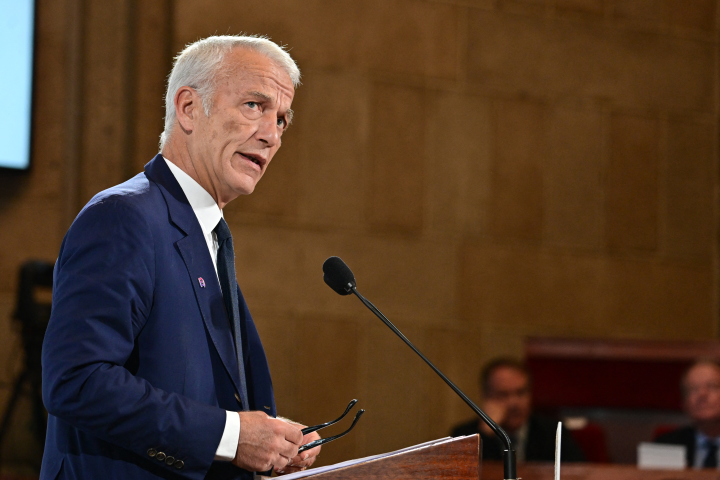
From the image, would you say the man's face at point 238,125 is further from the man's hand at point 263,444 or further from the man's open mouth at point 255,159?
the man's hand at point 263,444

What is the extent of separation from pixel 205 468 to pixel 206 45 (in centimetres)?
98

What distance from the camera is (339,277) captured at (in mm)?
2059

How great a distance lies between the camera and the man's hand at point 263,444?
5.50 ft

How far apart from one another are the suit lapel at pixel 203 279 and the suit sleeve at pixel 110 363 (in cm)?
14

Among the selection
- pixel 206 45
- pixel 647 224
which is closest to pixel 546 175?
pixel 647 224

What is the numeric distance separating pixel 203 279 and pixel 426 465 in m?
0.61

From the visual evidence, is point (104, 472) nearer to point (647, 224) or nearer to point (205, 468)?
point (205, 468)

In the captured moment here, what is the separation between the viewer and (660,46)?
637 centimetres

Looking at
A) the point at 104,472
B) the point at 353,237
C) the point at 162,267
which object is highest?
the point at 353,237

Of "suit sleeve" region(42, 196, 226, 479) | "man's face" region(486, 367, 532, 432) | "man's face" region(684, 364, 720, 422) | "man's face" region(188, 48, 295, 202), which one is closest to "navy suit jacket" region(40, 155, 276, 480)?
"suit sleeve" region(42, 196, 226, 479)

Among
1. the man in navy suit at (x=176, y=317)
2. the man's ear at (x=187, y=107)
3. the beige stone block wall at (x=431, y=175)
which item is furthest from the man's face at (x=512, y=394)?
the man's ear at (x=187, y=107)

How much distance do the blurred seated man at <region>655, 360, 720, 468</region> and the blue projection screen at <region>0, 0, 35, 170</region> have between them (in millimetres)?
3846

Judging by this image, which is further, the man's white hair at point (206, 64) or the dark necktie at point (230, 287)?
the man's white hair at point (206, 64)

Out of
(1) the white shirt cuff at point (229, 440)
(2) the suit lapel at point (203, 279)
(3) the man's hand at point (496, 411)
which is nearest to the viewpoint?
(1) the white shirt cuff at point (229, 440)
